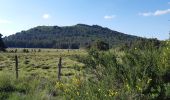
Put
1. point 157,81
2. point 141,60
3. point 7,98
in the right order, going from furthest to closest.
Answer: point 7,98 < point 141,60 < point 157,81

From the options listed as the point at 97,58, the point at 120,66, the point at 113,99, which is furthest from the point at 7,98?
the point at 113,99

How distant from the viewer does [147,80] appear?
8.25 m

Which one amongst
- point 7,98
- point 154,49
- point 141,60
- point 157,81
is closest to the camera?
point 157,81

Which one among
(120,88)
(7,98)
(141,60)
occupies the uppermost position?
(141,60)

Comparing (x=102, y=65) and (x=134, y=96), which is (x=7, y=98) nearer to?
(x=102, y=65)

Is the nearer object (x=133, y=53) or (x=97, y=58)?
(x=133, y=53)

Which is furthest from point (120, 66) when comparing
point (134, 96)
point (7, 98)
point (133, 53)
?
point (7, 98)

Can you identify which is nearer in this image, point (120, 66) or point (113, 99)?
point (113, 99)

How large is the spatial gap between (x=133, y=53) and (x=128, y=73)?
2.77ft

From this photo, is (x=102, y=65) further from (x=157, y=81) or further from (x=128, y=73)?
(x=157, y=81)

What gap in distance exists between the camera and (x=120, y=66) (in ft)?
31.4

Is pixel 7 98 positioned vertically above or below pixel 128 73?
below

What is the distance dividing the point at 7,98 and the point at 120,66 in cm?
471

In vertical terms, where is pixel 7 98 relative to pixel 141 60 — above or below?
below
